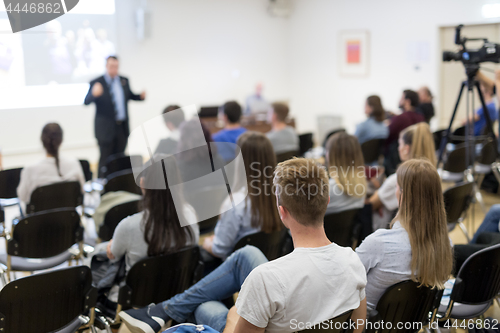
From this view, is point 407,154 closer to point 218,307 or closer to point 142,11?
point 218,307

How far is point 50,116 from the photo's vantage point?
7105mm

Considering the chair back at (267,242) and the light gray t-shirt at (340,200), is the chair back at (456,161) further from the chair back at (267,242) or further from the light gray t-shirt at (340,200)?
the chair back at (267,242)

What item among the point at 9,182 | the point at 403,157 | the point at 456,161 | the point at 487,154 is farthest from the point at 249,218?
the point at 487,154

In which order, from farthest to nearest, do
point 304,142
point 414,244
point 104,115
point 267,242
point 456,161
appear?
1. point 304,142
2. point 104,115
3. point 456,161
4. point 267,242
5. point 414,244

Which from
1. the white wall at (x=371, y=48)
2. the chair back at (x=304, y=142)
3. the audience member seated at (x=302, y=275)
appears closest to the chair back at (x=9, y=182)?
the audience member seated at (x=302, y=275)

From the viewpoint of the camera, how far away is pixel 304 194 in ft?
4.71

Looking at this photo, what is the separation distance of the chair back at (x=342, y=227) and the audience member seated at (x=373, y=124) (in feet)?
7.61

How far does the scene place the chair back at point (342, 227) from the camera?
2.69 meters

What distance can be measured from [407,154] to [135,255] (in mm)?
2054

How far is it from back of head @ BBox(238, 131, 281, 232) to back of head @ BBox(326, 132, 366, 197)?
1.54 feet

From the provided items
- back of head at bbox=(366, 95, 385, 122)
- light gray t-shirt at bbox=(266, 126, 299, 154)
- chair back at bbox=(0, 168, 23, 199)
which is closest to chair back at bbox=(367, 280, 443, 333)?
chair back at bbox=(0, 168, 23, 199)

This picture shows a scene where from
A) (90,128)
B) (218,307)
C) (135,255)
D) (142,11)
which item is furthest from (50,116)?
(218,307)

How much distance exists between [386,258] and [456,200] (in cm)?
146

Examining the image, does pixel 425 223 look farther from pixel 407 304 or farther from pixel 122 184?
pixel 122 184
